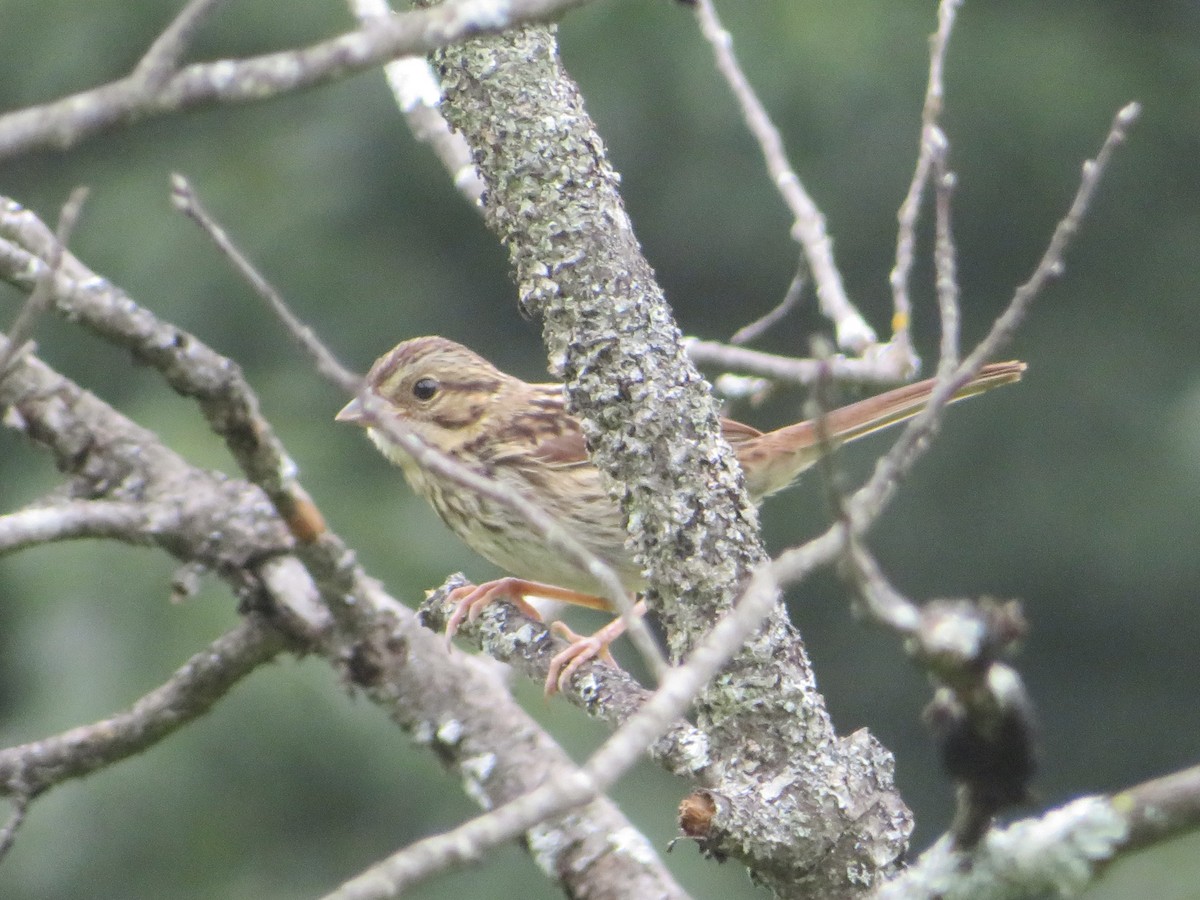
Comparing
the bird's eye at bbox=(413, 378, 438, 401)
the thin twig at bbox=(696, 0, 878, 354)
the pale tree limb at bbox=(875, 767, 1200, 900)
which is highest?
the bird's eye at bbox=(413, 378, 438, 401)

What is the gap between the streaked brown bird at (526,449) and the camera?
A: 14.1 ft

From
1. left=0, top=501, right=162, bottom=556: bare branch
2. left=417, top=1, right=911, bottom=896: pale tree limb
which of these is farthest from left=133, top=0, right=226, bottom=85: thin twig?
left=417, top=1, right=911, bottom=896: pale tree limb

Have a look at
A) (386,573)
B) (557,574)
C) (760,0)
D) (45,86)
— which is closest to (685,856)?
(386,573)

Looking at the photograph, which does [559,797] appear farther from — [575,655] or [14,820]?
[575,655]

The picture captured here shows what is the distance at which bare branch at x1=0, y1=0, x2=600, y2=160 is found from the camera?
167 centimetres

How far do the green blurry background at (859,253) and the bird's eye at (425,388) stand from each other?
14.4ft

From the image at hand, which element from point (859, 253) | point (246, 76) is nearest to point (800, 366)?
point (246, 76)

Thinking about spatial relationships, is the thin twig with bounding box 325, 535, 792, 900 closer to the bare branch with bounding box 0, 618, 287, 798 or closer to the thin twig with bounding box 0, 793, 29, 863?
the bare branch with bounding box 0, 618, 287, 798

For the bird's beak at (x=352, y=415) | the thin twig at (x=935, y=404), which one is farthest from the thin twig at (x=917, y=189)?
the bird's beak at (x=352, y=415)

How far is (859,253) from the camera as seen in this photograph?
37.4ft

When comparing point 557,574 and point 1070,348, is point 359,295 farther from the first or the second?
point 557,574

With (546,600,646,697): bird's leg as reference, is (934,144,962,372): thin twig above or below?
above

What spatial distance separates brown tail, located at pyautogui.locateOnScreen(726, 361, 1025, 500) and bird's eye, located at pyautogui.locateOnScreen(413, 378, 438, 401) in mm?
842

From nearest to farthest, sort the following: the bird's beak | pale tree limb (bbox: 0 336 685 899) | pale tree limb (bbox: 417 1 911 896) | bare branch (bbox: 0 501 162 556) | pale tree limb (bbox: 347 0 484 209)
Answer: bare branch (bbox: 0 501 162 556), pale tree limb (bbox: 0 336 685 899), pale tree limb (bbox: 417 1 911 896), pale tree limb (bbox: 347 0 484 209), the bird's beak
